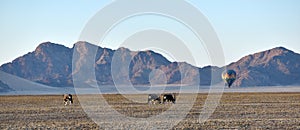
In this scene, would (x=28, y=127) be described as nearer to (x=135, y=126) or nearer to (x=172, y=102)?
(x=135, y=126)

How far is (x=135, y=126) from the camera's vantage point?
27953mm

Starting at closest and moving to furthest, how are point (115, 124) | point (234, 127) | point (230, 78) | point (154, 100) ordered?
point (234, 127)
point (115, 124)
point (154, 100)
point (230, 78)

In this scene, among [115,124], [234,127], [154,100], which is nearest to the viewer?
[234,127]

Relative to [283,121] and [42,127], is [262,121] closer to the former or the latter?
[283,121]

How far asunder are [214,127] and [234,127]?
0.90 metres

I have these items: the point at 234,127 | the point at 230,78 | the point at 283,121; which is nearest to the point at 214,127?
the point at 234,127

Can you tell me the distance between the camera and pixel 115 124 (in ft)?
96.7

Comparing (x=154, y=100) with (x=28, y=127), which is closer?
(x=28, y=127)

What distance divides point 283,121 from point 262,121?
1.06 m

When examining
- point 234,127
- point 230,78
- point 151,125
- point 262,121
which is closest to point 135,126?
point 151,125

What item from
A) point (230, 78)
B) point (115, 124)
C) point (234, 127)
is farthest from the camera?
point (230, 78)

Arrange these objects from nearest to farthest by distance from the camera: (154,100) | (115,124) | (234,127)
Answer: (234,127) < (115,124) < (154,100)

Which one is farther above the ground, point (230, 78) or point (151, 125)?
point (230, 78)

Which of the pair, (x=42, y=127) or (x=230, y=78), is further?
(x=230, y=78)
